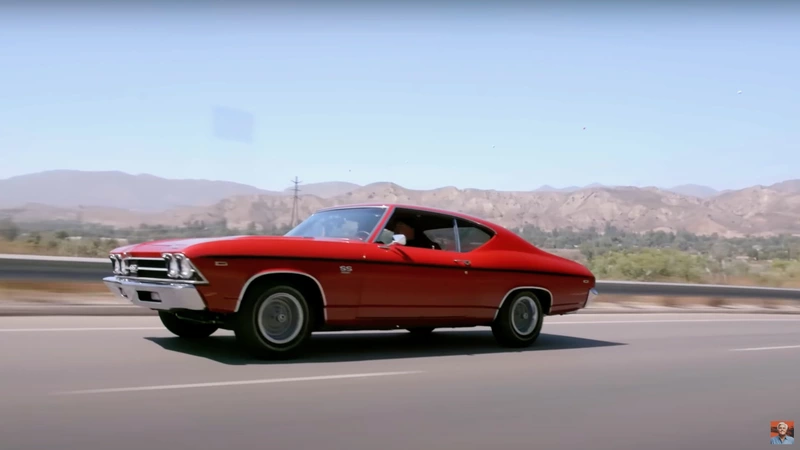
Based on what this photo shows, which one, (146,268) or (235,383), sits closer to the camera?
(235,383)

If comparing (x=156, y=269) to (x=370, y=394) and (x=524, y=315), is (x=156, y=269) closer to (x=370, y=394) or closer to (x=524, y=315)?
(x=370, y=394)

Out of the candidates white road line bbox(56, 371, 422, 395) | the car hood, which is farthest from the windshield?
white road line bbox(56, 371, 422, 395)

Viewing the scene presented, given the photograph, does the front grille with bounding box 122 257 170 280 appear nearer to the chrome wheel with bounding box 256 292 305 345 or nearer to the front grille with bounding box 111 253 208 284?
the front grille with bounding box 111 253 208 284

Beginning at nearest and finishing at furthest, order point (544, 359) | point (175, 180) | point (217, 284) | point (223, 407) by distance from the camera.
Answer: point (223, 407) → point (217, 284) → point (544, 359) → point (175, 180)

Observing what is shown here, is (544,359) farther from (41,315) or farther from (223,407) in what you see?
(41,315)

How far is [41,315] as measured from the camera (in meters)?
9.59

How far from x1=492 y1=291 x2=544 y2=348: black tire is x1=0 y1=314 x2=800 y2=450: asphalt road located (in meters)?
0.17

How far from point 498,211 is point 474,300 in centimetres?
6849

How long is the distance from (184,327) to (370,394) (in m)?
2.85

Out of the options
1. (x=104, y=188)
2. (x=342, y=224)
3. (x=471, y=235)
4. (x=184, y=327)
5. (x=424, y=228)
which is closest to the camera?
(x=184, y=327)

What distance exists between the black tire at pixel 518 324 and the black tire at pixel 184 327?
10.3 feet

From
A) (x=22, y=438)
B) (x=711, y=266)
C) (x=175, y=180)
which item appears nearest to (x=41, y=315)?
(x=22, y=438)

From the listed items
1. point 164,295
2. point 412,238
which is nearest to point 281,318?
point 164,295

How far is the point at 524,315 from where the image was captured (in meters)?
8.97
